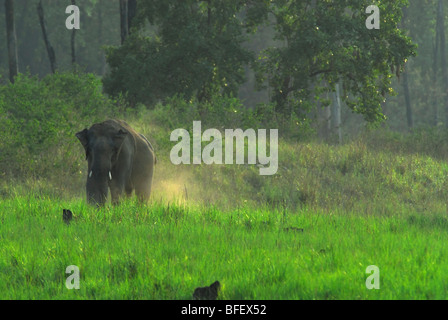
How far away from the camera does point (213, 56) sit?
24984 mm

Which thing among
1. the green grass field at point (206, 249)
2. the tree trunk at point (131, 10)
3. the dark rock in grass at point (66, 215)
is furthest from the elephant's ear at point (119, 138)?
the tree trunk at point (131, 10)

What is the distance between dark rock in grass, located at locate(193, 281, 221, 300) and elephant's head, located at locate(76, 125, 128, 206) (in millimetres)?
4071

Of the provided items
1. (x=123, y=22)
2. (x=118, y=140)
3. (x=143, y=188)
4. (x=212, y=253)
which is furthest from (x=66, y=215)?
(x=123, y=22)

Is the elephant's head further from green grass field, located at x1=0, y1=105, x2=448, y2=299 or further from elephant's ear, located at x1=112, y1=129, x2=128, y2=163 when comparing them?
green grass field, located at x1=0, y1=105, x2=448, y2=299

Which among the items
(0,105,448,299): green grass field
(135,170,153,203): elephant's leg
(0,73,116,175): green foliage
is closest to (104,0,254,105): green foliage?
(0,73,116,175): green foliage

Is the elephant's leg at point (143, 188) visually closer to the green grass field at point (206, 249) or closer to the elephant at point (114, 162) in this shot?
the elephant at point (114, 162)

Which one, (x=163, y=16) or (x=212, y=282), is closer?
(x=212, y=282)

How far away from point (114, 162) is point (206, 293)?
176 inches

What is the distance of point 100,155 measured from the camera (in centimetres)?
961

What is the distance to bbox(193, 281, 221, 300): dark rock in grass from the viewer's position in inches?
231

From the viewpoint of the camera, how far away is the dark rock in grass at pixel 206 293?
5.88 metres

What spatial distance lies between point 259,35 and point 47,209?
51548 mm
